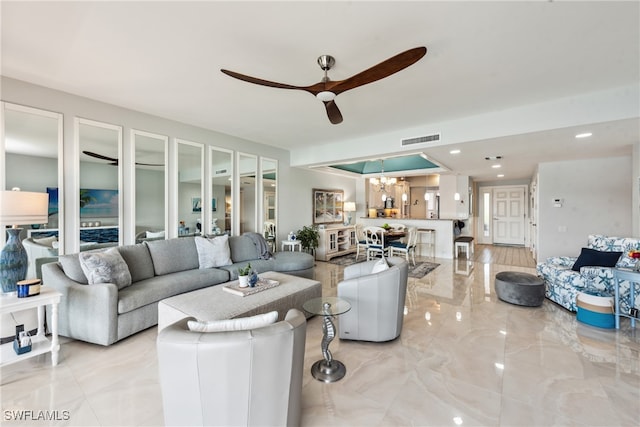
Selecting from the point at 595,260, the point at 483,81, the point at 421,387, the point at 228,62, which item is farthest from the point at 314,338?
the point at 595,260

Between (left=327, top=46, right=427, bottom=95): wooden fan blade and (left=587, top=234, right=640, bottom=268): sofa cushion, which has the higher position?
(left=327, top=46, right=427, bottom=95): wooden fan blade

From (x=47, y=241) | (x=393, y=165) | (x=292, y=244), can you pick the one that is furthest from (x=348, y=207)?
Answer: (x=47, y=241)

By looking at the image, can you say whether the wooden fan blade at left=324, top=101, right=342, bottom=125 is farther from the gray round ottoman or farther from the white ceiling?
the gray round ottoman

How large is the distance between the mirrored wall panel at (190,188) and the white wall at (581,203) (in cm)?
680

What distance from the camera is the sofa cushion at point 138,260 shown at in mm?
3307

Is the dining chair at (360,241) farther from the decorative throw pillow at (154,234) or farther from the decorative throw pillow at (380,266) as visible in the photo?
the decorative throw pillow at (154,234)

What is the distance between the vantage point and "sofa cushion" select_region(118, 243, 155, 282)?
10.8 feet

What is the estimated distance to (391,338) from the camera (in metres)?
2.68

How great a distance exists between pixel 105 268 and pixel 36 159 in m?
1.51

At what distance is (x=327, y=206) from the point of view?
7492 millimetres

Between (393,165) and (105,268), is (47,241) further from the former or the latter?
(393,165)

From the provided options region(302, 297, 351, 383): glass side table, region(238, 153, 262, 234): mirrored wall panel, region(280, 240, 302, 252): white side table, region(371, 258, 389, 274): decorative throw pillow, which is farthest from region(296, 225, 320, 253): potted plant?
region(302, 297, 351, 383): glass side table

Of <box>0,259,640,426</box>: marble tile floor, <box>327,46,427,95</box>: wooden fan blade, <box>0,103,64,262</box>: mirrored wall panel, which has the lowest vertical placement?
<box>0,259,640,426</box>: marble tile floor

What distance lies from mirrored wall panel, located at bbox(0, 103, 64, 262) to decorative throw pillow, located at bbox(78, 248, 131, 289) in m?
0.67
